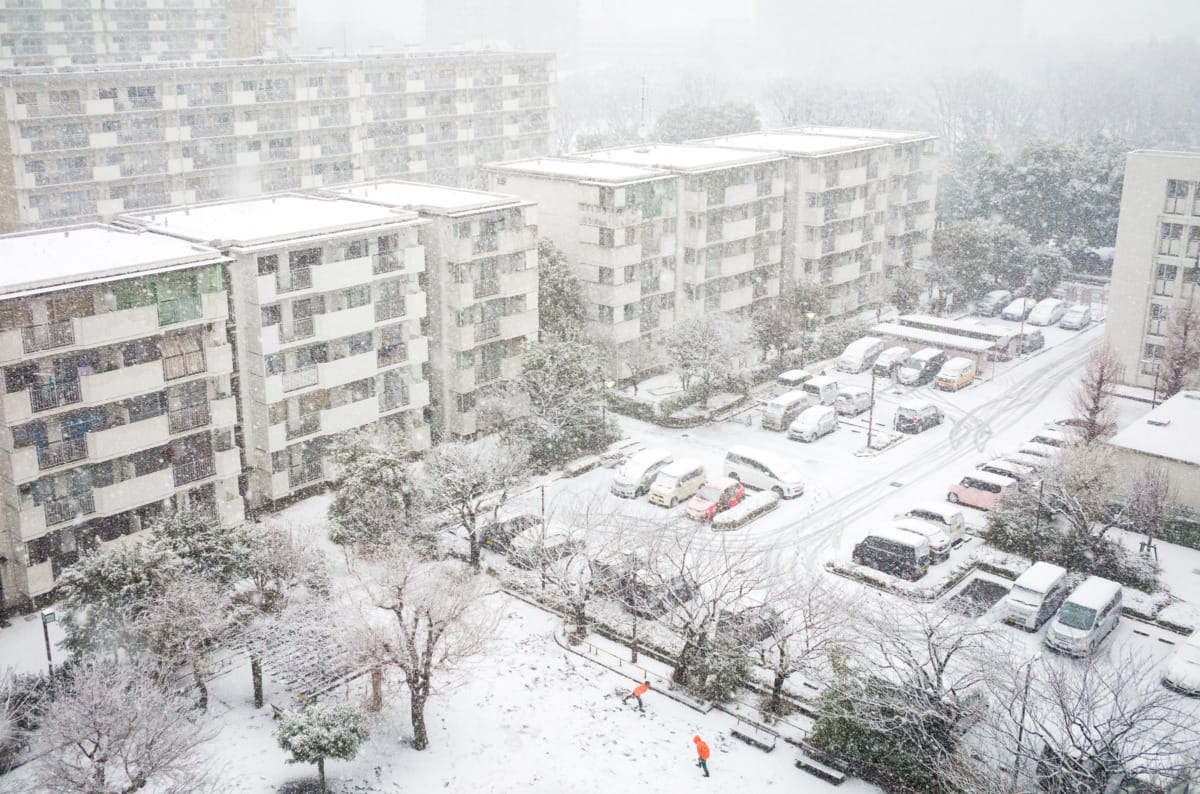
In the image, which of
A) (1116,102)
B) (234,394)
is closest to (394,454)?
(234,394)

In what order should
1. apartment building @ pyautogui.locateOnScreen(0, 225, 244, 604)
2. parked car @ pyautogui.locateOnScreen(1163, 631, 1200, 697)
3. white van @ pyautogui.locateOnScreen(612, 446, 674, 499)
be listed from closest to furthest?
1. parked car @ pyautogui.locateOnScreen(1163, 631, 1200, 697)
2. apartment building @ pyautogui.locateOnScreen(0, 225, 244, 604)
3. white van @ pyautogui.locateOnScreen(612, 446, 674, 499)

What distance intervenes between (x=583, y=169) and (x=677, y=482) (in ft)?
65.1

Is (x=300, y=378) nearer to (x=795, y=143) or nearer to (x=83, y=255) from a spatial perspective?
(x=83, y=255)

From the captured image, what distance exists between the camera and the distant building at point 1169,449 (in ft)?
125

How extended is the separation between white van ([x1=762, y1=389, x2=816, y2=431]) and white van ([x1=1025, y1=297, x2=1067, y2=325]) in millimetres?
21359

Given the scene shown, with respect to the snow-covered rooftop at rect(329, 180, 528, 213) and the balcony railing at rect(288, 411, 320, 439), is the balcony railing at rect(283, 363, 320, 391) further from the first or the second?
the snow-covered rooftop at rect(329, 180, 528, 213)

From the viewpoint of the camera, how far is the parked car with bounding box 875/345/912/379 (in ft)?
176

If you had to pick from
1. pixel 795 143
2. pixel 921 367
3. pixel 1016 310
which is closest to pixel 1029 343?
pixel 1016 310

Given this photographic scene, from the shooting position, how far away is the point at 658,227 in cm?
5203

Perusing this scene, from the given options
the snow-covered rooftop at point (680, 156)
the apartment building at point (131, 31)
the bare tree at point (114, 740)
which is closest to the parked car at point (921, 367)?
the snow-covered rooftop at point (680, 156)

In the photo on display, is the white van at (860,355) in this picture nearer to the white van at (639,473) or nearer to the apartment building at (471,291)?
the white van at (639,473)

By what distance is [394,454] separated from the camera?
116 feet

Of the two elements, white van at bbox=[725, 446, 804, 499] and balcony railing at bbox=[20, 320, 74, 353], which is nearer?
balcony railing at bbox=[20, 320, 74, 353]


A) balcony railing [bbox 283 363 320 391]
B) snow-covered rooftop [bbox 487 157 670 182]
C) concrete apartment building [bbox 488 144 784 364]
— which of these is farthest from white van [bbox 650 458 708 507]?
snow-covered rooftop [bbox 487 157 670 182]
